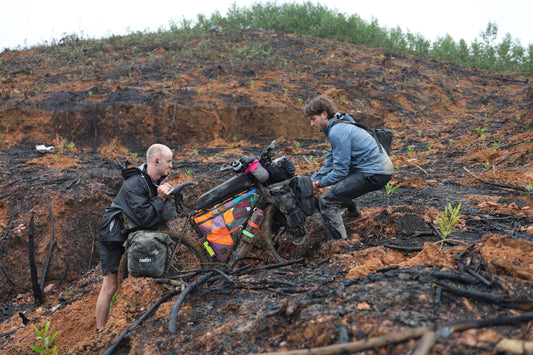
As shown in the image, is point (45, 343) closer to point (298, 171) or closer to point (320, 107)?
point (320, 107)

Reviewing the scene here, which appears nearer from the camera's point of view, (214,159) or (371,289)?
(371,289)

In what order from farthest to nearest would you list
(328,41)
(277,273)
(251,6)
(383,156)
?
(251,6) < (328,41) < (383,156) < (277,273)

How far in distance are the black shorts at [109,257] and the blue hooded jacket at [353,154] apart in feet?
7.81

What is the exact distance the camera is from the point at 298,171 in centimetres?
760

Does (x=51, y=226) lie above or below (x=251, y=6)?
below

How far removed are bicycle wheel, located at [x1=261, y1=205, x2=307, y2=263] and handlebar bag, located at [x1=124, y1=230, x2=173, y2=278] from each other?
1.13 meters

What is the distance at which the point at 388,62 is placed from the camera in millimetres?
17969

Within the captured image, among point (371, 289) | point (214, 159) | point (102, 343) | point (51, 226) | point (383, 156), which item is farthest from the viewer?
point (214, 159)

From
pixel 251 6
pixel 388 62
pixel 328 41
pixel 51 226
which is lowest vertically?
pixel 51 226

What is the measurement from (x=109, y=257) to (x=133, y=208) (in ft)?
2.10

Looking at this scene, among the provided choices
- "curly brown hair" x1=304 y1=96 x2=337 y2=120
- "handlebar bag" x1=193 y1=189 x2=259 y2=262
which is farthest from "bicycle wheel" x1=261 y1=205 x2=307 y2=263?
"curly brown hair" x1=304 y1=96 x2=337 y2=120

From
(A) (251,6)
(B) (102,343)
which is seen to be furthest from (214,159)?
(A) (251,6)

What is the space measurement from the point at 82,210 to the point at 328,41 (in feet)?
59.8

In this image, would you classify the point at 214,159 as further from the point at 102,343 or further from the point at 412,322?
the point at 412,322
